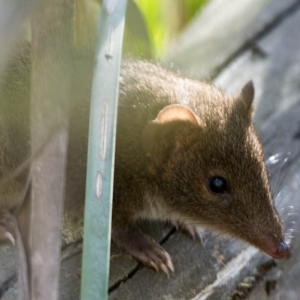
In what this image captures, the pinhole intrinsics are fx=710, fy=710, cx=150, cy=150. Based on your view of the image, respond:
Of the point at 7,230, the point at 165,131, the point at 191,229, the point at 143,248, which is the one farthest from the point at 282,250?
the point at 7,230

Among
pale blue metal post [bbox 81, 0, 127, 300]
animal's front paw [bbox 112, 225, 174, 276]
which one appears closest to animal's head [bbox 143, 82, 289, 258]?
animal's front paw [bbox 112, 225, 174, 276]

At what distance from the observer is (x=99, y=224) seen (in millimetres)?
1700

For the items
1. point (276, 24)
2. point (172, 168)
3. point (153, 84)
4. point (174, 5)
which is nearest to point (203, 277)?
point (172, 168)

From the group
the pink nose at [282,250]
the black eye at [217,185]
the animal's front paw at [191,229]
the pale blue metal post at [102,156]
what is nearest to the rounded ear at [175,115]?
the black eye at [217,185]

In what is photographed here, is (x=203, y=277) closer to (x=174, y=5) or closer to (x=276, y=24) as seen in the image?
(x=276, y=24)

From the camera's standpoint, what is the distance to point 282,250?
2.91 metres

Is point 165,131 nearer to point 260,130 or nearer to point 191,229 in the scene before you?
point 191,229

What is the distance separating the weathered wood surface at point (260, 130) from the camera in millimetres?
2721

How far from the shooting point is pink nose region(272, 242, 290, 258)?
288cm

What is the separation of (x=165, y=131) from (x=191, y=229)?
443mm

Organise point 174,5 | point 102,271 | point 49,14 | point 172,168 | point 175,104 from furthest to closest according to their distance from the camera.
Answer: point 174,5 → point 172,168 → point 175,104 → point 49,14 → point 102,271

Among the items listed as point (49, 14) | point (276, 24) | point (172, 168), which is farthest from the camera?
point (276, 24)

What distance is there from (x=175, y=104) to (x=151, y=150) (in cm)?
29

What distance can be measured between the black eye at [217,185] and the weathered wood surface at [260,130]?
8.4 inches
